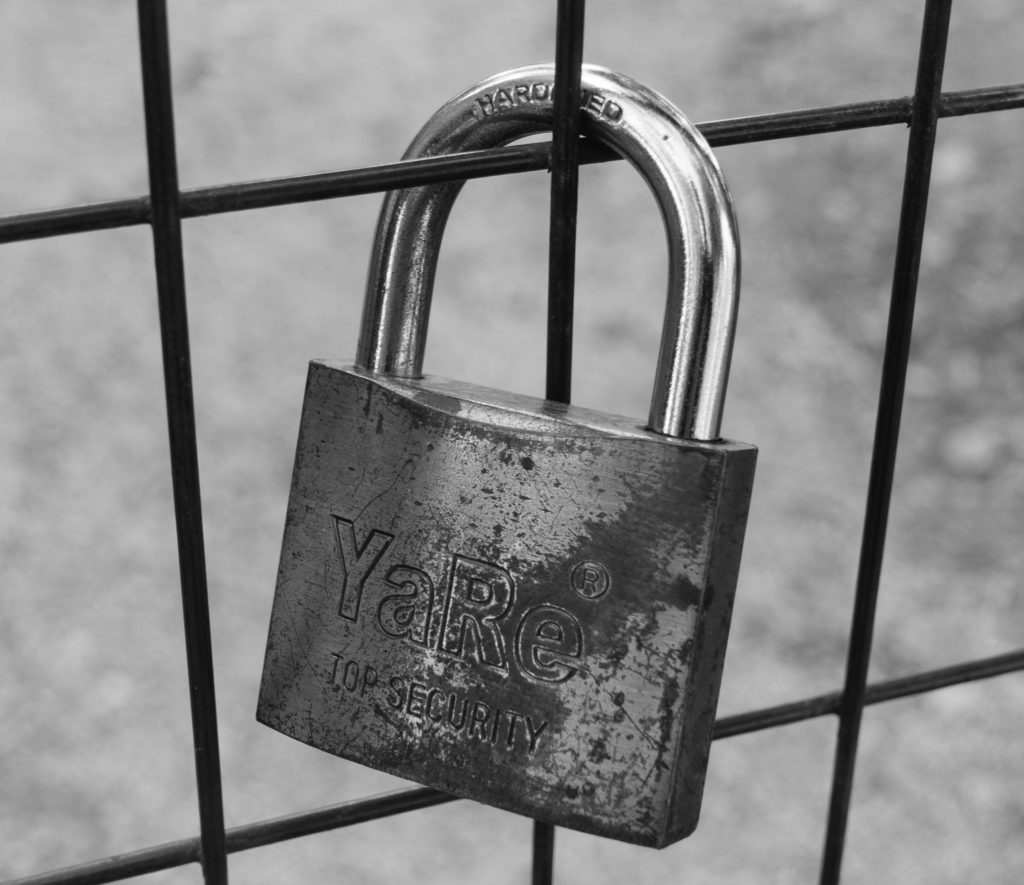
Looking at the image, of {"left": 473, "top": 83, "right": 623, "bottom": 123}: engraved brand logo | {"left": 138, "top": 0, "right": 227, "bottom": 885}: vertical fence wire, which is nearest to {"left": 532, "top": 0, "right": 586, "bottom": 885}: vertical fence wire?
{"left": 473, "top": 83, "right": 623, "bottom": 123}: engraved brand logo

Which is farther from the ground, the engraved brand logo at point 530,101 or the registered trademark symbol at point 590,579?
the engraved brand logo at point 530,101

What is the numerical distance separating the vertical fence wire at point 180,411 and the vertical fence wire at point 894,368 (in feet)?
1.00

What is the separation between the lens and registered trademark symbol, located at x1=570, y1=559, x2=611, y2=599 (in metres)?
0.48

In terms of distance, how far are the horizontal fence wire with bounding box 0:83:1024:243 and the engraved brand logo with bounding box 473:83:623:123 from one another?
0.05 ft

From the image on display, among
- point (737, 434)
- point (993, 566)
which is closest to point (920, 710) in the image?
point (993, 566)

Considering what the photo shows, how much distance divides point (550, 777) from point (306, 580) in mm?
126

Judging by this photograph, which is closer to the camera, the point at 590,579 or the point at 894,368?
the point at 590,579

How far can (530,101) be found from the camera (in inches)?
19.4

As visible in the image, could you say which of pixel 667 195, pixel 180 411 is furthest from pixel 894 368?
pixel 180 411

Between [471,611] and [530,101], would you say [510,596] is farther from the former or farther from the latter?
[530,101]

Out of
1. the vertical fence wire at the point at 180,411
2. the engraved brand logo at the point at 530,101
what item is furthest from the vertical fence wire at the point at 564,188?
the vertical fence wire at the point at 180,411

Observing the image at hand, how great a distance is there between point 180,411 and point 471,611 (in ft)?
0.45

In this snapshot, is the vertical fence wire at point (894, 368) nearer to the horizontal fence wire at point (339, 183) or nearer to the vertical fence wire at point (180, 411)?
the horizontal fence wire at point (339, 183)

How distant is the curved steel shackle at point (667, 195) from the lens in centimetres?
47
